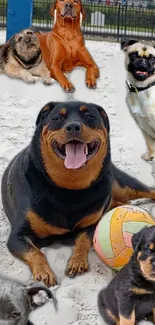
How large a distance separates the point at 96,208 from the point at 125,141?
250 centimetres

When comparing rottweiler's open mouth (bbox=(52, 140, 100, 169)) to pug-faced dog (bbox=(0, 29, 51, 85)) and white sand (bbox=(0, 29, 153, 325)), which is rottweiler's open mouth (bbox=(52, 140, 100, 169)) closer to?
white sand (bbox=(0, 29, 153, 325))

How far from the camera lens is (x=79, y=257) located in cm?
370

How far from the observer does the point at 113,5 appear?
17688 mm

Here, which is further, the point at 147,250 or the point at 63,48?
the point at 63,48

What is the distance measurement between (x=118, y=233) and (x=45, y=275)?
20.1 inches

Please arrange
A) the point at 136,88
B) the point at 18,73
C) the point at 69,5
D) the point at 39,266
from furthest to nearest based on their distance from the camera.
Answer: the point at 18,73 → the point at 69,5 → the point at 136,88 → the point at 39,266

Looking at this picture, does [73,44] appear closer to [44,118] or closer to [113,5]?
[44,118]

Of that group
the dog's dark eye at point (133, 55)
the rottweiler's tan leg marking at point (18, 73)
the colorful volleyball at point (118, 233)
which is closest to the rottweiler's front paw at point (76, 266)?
the colorful volleyball at point (118, 233)

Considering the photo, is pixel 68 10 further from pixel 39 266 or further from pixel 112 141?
pixel 39 266

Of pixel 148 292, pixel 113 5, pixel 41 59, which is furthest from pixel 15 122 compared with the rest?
pixel 113 5

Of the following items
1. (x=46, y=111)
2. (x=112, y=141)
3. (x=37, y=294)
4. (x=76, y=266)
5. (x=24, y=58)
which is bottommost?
(x=112, y=141)

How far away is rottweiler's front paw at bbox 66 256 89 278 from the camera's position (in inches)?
142

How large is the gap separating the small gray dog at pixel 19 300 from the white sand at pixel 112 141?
0.28m

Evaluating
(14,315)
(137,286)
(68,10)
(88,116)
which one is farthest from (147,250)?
(68,10)
